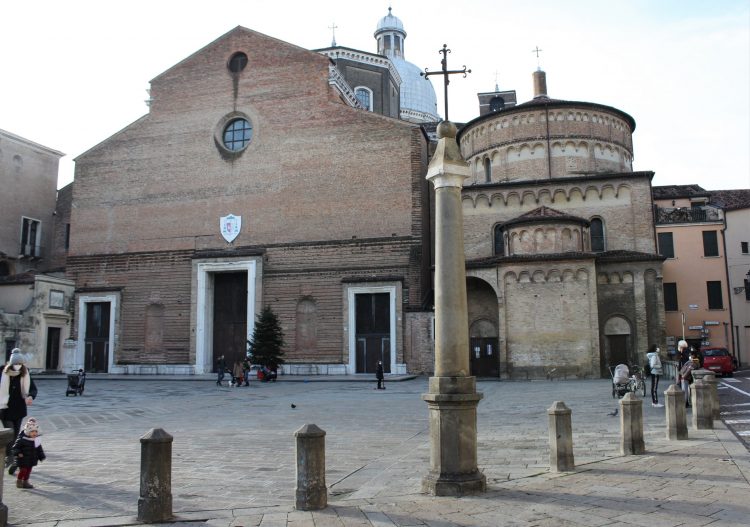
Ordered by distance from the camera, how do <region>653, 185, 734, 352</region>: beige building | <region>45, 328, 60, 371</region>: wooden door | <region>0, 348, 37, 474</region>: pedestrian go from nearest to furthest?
<region>0, 348, 37, 474</region>: pedestrian, <region>45, 328, 60, 371</region>: wooden door, <region>653, 185, 734, 352</region>: beige building

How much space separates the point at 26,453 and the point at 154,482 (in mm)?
2405

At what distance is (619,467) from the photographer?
7.93 m

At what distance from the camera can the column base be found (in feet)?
21.8

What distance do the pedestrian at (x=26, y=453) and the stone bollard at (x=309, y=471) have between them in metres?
3.30

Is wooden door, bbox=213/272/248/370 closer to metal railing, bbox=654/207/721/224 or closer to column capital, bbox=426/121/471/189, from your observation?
metal railing, bbox=654/207/721/224

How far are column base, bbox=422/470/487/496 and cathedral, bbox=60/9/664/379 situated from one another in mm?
20319

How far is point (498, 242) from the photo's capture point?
30938mm

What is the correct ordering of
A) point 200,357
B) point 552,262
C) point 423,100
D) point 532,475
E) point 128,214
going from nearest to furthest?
point 532,475
point 552,262
point 200,357
point 128,214
point 423,100

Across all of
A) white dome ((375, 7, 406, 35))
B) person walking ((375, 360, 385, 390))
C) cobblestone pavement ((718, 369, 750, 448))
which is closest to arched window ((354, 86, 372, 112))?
white dome ((375, 7, 406, 35))

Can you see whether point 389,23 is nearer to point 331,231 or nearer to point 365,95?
point 365,95

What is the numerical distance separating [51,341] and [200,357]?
26.2ft

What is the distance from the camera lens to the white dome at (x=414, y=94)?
59.6m

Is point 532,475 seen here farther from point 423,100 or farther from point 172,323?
point 423,100

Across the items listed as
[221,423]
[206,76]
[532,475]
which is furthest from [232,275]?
[532,475]
